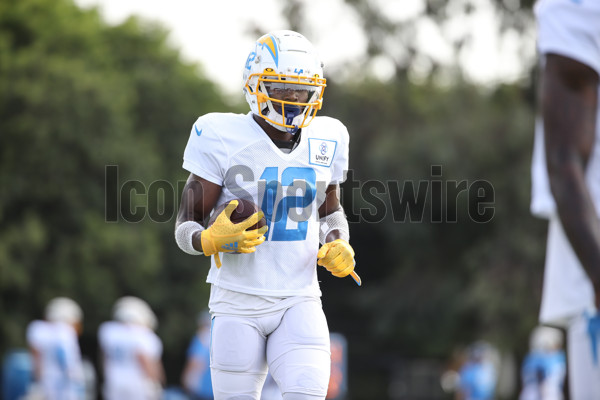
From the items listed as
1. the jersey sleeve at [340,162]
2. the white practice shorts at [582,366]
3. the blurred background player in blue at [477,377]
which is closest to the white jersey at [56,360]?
the blurred background player in blue at [477,377]

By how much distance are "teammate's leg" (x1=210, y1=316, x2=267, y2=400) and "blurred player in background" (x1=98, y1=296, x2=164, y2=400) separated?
8328 millimetres

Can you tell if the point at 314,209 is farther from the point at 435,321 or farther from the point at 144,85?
the point at 144,85

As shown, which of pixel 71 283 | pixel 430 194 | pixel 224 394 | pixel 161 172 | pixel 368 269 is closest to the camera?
pixel 224 394

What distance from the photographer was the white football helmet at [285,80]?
4078 mm

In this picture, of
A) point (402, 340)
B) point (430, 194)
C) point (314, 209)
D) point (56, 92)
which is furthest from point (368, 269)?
point (314, 209)

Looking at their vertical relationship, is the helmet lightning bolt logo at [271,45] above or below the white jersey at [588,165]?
above

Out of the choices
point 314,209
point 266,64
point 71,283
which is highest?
point 266,64

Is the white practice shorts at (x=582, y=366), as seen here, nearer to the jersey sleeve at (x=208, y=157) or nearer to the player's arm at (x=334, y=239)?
the player's arm at (x=334, y=239)

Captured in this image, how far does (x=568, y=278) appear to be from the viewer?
3123 mm

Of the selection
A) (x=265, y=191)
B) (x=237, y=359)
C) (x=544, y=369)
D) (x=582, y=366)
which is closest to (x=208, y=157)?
(x=265, y=191)

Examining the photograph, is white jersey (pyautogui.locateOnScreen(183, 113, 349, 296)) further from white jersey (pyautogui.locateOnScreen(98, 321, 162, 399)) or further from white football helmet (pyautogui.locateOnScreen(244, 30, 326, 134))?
white jersey (pyautogui.locateOnScreen(98, 321, 162, 399))

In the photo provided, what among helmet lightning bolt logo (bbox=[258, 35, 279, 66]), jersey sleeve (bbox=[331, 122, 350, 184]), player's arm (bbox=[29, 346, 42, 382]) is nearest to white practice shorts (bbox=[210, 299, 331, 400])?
jersey sleeve (bbox=[331, 122, 350, 184])

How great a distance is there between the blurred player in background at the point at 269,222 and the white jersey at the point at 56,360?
29.1 ft

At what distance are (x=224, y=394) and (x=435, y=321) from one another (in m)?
20.7
